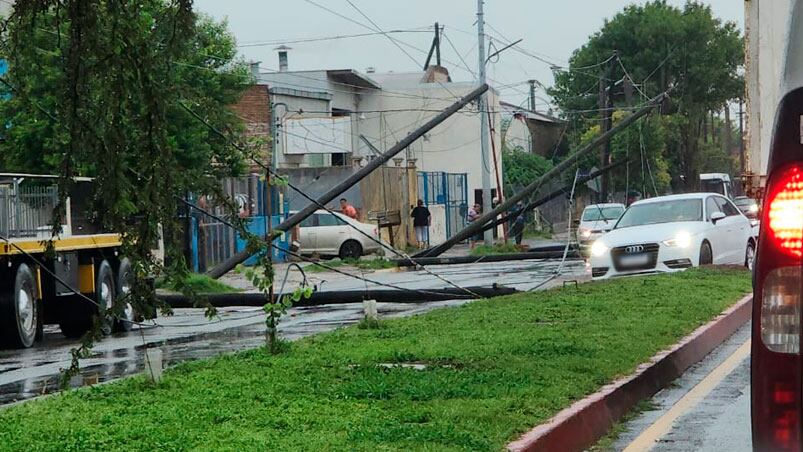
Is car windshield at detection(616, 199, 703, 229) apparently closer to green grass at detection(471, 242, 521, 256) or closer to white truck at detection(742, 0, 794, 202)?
white truck at detection(742, 0, 794, 202)

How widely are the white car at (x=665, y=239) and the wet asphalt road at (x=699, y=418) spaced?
1076cm

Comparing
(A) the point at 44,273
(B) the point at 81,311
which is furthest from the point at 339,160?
(A) the point at 44,273

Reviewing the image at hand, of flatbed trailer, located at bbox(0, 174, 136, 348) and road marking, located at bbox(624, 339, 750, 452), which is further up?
flatbed trailer, located at bbox(0, 174, 136, 348)

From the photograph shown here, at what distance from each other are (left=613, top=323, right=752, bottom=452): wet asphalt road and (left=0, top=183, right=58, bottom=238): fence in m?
8.54

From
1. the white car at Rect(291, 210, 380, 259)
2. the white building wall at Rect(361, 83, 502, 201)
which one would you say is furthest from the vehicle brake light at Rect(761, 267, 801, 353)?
the white building wall at Rect(361, 83, 502, 201)

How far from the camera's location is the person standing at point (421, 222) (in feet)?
150

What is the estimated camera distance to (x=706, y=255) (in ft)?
76.6

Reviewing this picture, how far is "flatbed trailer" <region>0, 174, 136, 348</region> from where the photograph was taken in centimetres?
1664

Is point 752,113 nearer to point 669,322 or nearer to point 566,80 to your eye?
point 669,322

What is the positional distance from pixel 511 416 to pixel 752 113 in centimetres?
297

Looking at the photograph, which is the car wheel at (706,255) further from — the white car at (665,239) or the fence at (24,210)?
the fence at (24,210)

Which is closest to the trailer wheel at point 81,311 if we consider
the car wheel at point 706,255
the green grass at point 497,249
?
the car wheel at point 706,255

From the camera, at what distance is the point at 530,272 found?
2992 cm

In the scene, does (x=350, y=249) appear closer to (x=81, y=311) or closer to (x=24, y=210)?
(x=81, y=311)
